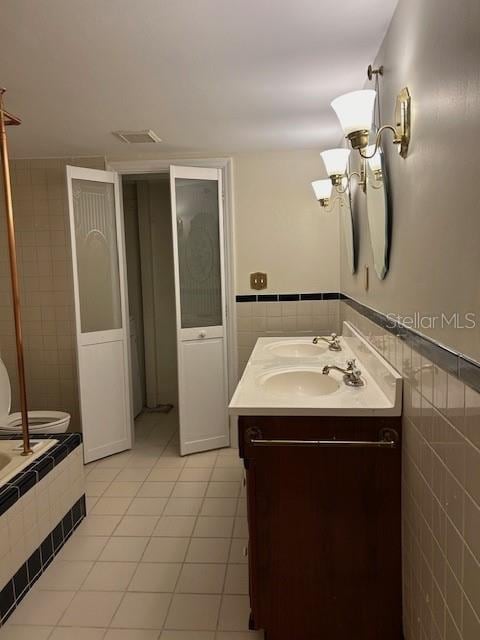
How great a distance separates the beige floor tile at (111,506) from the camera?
280 centimetres

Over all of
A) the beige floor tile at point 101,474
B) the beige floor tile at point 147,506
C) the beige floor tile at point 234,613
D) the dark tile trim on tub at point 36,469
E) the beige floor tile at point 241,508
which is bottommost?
the beige floor tile at point 101,474

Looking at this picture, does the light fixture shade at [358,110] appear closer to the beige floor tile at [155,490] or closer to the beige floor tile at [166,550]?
the beige floor tile at [166,550]

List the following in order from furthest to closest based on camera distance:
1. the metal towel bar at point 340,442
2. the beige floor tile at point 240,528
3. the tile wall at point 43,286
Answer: the tile wall at point 43,286
the beige floor tile at point 240,528
the metal towel bar at point 340,442

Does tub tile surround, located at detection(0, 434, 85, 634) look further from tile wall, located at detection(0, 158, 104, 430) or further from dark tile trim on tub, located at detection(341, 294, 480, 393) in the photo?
dark tile trim on tub, located at detection(341, 294, 480, 393)

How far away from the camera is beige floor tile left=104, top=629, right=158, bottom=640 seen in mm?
1830

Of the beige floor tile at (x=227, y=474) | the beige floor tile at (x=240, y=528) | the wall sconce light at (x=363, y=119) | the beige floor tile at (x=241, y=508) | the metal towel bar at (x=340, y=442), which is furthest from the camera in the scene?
the beige floor tile at (x=227, y=474)

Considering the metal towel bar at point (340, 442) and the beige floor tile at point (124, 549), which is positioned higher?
the metal towel bar at point (340, 442)

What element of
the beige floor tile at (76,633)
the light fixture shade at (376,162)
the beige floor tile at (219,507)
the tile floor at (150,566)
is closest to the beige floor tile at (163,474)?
the tile floor at (150,566)

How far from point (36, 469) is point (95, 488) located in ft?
3.25

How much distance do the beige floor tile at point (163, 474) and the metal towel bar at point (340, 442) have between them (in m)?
Result: 1.73

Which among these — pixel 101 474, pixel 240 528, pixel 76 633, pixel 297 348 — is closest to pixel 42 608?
pixel 76 633

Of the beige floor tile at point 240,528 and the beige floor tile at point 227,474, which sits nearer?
the beige floor tile at point 240,528

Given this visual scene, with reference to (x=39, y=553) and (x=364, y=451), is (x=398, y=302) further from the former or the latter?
(x=39, y=553)

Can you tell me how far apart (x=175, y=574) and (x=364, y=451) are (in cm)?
113
